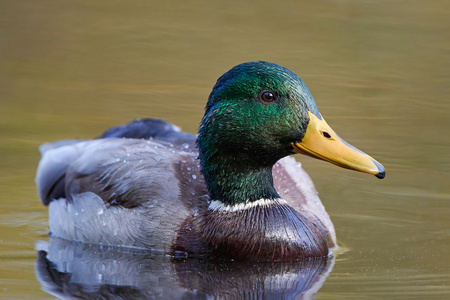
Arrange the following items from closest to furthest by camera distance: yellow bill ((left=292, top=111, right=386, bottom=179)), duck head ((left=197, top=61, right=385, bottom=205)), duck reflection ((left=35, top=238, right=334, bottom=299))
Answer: duck reflection ((left=35, top=238, right=334, bottom=299)) → yellow bill ((left=292, top=111, right=386, bottom=179)) → duck head ((left=197, top=61, right=385, bottom=205))

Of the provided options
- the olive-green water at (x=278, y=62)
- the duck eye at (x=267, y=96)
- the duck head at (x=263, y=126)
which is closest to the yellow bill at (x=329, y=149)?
the duck head at (x=263, y=126)

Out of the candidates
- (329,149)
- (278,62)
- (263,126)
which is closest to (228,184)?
(263,126)

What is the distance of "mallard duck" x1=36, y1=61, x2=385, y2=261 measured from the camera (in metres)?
7.18

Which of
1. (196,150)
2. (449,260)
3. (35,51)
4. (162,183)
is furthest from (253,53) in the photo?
(449,260)

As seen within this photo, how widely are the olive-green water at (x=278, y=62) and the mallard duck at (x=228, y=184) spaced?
0.26 m

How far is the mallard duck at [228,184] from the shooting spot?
7.18 metres

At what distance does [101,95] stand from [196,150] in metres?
3.67

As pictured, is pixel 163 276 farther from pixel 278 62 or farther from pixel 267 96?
pixel 278 62

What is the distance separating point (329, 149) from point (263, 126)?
567 millimetres

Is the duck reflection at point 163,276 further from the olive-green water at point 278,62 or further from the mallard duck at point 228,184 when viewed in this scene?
the mallard duck at point 228,184

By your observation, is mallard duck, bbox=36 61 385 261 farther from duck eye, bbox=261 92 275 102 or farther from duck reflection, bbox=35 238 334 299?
duck reflection, bbox=35 238 334 299

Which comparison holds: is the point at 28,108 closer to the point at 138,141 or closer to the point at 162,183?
the point at 138,141

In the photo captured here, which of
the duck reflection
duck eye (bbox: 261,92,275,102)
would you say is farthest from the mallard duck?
the duck reflection

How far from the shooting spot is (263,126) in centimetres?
720
